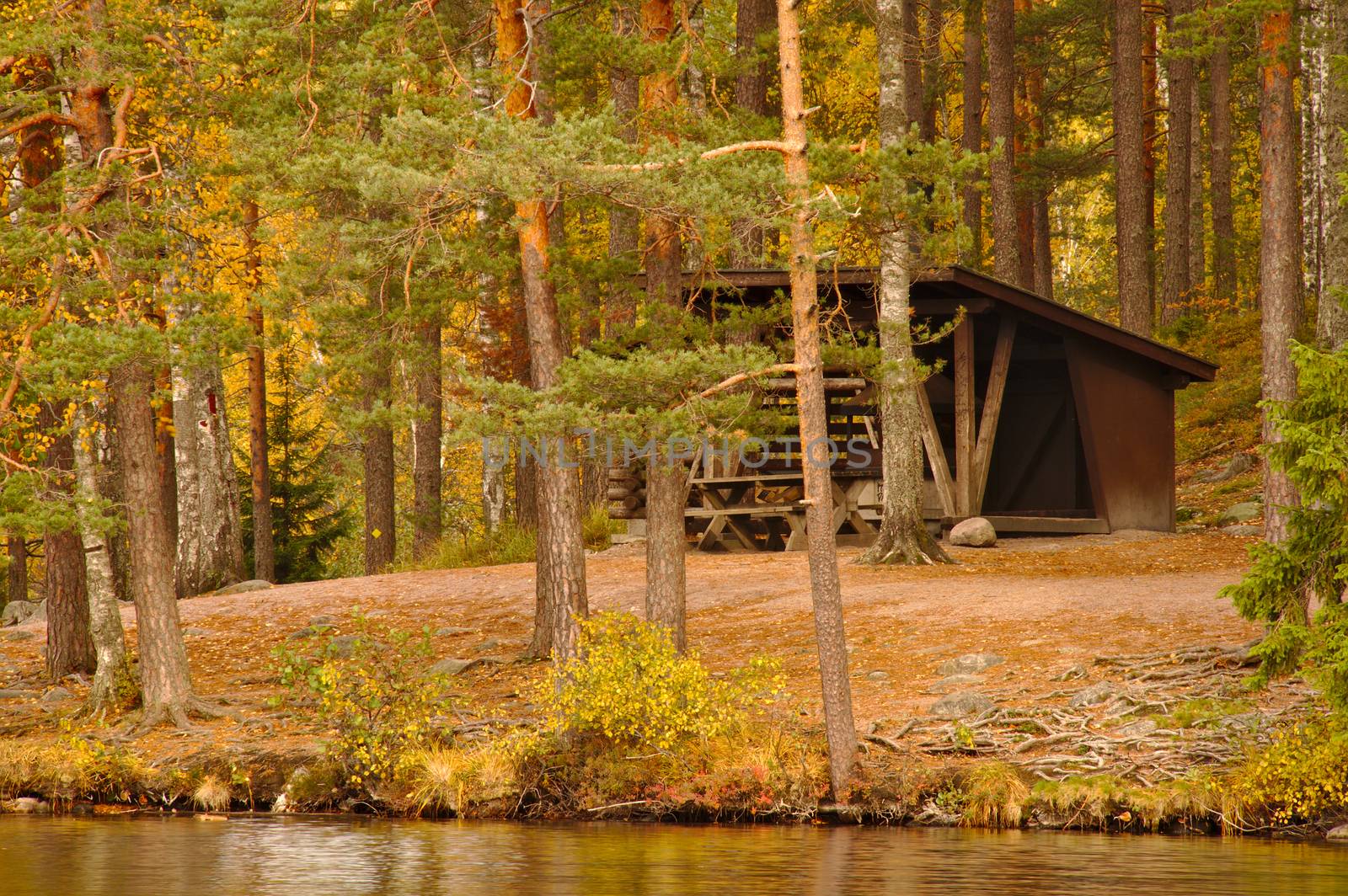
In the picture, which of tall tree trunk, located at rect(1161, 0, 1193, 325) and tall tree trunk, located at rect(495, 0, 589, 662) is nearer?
tall tree trunk, located at rect(495, 0, 589, 662)

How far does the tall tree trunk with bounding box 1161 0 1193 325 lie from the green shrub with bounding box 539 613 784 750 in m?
19.4

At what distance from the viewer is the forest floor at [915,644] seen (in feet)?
35.2

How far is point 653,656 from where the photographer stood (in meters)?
10.9

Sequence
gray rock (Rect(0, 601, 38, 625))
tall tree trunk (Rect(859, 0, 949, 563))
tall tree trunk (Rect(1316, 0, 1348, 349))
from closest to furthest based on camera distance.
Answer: tall tree trunk (Rect(1316, 0, 1348, 349)) → tall tree trunk (Rect(859, 0, 949, 563)) → gray rock (Rect(0, 601, 38, 625))

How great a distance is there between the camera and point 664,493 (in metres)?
12.6

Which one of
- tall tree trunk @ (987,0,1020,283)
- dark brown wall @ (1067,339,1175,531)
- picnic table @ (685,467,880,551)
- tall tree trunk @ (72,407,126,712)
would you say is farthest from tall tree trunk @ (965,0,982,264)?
tall tree trunk @ (72,407,126,712)

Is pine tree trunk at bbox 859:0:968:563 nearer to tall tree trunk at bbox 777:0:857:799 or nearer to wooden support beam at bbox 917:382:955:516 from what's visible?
wooden support beam at bbox 917:382:955:516

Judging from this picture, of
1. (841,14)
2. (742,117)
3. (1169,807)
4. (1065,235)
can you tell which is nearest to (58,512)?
(742,117)

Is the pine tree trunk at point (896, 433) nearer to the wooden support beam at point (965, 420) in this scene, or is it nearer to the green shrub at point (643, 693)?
the wooden support beam at point (965, 420)

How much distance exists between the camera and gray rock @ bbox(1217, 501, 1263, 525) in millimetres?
20336

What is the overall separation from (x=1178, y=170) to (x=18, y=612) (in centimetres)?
2164

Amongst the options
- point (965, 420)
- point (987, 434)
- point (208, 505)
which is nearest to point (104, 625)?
point (208, 505)

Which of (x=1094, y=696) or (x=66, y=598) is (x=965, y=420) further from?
(x=66, y=598)

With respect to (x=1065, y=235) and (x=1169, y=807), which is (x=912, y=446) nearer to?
(x=1169, y=807)
